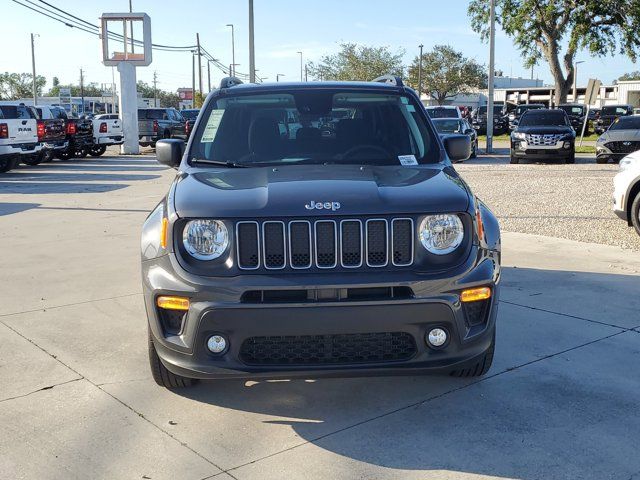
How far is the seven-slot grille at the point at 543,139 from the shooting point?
20152 millimetres

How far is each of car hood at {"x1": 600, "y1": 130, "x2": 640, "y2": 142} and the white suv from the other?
11698mm

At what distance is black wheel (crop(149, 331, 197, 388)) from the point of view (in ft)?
12.9

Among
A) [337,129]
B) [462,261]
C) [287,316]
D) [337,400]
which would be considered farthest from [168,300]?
[337,129]

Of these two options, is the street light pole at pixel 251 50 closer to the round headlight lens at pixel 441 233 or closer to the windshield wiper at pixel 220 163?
the windshield wiper at pixel 220 163

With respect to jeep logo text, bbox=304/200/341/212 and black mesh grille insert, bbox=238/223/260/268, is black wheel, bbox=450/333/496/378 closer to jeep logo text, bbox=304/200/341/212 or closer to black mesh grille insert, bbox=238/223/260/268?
jeep logo text, bbox=304/200/341/212

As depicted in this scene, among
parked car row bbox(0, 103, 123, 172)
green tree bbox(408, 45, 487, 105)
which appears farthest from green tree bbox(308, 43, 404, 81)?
parked car row bbox(0, 103, 123, 172)

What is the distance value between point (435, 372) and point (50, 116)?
901 inches

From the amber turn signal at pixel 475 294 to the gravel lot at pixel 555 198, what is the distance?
18.4 ft

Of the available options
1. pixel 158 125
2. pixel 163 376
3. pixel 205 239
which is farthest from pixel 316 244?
pixel 158 125

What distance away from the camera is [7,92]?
110 m

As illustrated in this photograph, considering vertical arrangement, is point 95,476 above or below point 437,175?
below

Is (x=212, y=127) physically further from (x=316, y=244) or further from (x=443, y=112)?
(x=443, y=112)

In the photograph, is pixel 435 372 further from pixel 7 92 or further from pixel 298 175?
pixel 7 92

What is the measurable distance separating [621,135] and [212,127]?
17.6 m
